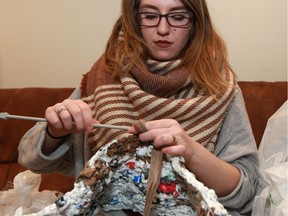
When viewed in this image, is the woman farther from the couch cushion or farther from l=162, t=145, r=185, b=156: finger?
the couch cushion

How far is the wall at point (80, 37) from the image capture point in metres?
1.33

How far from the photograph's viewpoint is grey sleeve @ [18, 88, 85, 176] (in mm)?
753

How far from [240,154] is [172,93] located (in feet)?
0.61

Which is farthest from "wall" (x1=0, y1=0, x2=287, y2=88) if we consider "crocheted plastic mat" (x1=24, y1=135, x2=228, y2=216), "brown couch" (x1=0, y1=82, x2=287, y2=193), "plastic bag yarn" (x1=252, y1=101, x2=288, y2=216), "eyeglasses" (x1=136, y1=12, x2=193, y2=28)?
"crocheted plastic mat" (x1=24, y1=135, x2=228, y2=216)

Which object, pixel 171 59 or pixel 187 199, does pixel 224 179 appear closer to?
pixel 187 199

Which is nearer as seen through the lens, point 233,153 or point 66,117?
point 66,117

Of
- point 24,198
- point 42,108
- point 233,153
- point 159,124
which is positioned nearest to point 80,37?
point 42,108

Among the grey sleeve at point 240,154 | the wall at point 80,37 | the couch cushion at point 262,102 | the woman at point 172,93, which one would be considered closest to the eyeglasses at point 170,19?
the woman at point 172,93

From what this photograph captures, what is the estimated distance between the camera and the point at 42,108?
1.26m

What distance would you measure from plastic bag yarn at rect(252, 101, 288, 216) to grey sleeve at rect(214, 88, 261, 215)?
3cm

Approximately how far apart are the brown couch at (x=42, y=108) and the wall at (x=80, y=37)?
21 centimetres

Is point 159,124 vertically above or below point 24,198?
above

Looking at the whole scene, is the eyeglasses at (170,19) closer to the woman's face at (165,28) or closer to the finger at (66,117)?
the woman's face at (165,28)

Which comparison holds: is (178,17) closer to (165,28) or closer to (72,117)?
(165,28)
